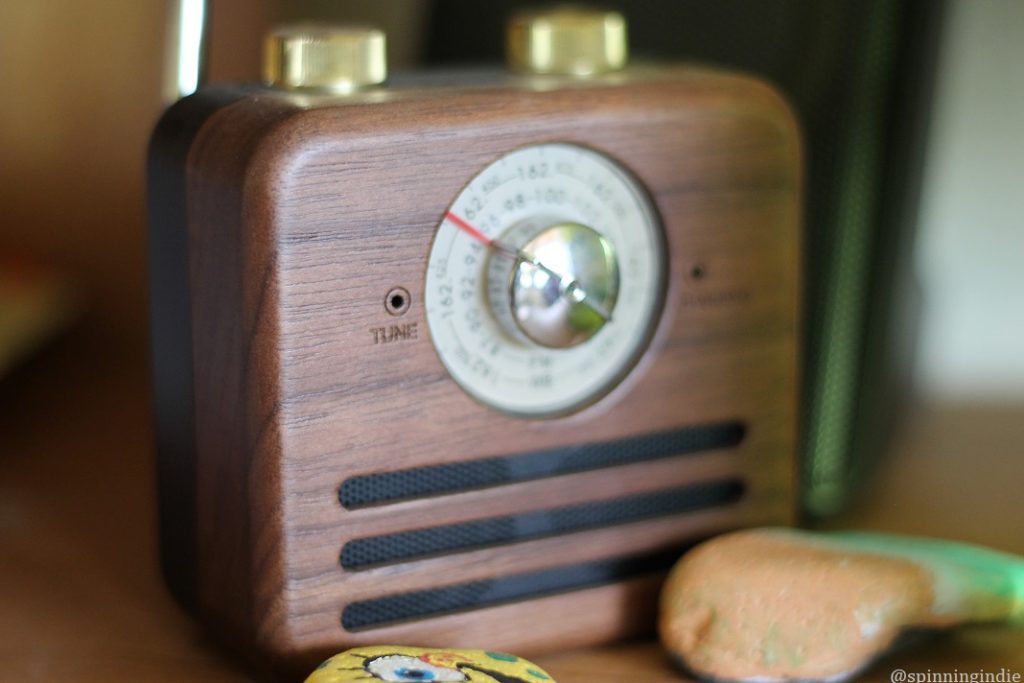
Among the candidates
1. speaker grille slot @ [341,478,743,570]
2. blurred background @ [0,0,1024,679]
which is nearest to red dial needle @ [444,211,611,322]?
speaker grille slot @ [341,478,743,570]

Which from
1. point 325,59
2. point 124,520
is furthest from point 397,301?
point 124,520

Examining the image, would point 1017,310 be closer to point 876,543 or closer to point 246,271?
point 876,543

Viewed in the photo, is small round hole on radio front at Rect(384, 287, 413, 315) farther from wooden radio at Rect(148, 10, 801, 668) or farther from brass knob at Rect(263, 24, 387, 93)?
brass knob at Rect(263, 24, 387, 93)

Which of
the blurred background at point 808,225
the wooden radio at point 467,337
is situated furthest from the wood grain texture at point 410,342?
the blurred background at point 808,225

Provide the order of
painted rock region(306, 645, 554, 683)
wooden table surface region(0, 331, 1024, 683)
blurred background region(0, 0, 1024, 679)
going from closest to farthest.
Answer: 1. painted rock region(306, 645, 554, 683)
2. wooden table surface region(0, 331, 1024, 683)
3. blurred background region(0, 0, 1024, 679)

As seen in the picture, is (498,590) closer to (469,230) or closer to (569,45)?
(469,230)
